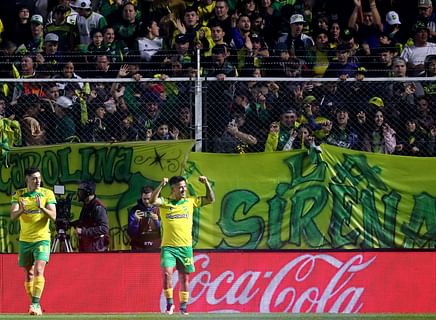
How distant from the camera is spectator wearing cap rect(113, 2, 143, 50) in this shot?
16344 mm

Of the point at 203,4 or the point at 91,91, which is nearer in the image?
the point at 91,91

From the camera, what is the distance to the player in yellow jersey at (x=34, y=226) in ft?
44.3

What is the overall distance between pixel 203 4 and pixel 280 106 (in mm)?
3314

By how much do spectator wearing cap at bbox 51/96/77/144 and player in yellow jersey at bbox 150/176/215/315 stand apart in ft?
5.84

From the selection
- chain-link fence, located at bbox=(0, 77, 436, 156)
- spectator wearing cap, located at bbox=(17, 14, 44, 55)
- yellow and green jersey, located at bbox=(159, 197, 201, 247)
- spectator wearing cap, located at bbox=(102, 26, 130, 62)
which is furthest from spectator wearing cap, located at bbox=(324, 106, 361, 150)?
spectator wearing cap, located at bbox=(17, 14, 44, 55)

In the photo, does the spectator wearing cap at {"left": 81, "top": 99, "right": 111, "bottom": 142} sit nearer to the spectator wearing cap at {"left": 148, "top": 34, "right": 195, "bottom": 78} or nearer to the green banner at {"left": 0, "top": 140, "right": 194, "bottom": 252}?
the green banner at {"left": 0, "top": 140, "right": 194, "bottom": 252}

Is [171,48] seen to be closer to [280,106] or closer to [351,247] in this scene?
[280,106]

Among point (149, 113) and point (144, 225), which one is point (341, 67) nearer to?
point (149, 113)

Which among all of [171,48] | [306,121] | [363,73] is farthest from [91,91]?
[363,73]

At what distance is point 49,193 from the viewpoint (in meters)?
13.7

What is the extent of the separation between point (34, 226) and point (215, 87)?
354 centimetres

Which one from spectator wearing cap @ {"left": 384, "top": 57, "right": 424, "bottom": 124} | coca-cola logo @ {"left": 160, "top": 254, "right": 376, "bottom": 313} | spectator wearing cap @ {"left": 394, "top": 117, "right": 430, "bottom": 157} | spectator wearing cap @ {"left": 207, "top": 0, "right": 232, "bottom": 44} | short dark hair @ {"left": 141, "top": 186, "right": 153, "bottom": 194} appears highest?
spectator wearing cap @ {"left": 207, "top": 0, "right": 232, "bottom": 44}

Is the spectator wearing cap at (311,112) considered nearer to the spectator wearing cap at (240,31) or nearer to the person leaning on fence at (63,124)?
the spectator wearing cap at (240,31)

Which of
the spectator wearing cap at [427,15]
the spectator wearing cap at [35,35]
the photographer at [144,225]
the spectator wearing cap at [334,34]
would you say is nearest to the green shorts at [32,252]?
the photographer at [144,225]
